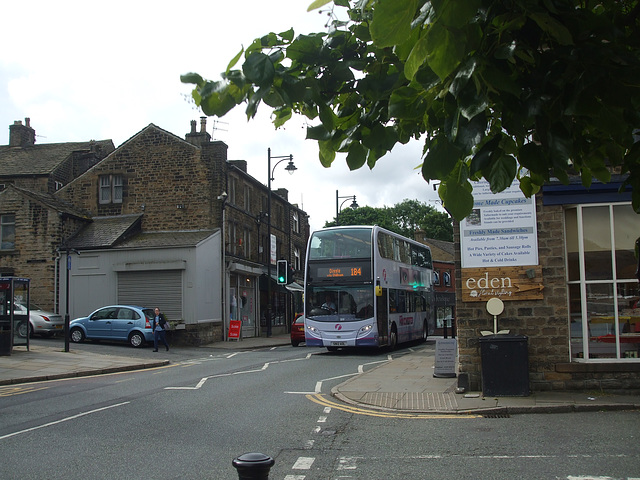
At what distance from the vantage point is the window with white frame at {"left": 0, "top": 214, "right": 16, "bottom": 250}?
28875 mm

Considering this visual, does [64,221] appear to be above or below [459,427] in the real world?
above

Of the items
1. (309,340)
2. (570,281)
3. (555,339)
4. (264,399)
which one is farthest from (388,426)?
(309,340)

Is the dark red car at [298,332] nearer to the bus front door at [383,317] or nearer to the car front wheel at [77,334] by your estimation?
the bus front door at [383,317]

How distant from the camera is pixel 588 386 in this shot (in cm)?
1066

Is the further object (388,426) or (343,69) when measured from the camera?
(388,426)

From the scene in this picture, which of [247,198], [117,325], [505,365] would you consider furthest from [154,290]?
[505,365]

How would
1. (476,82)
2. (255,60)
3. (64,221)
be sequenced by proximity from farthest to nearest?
1. (64,221)
2. (255,60)
3. (476,82)

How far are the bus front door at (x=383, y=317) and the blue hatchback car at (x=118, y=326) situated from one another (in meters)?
8.88

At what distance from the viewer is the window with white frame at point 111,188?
32.0 metres

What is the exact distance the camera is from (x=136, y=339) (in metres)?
23.9

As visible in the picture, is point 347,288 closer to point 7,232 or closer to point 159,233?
point 159,233

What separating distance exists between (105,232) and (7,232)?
4.39 m

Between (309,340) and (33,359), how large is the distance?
27.5ft

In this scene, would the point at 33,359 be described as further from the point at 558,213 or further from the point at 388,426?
the point at 558,213
